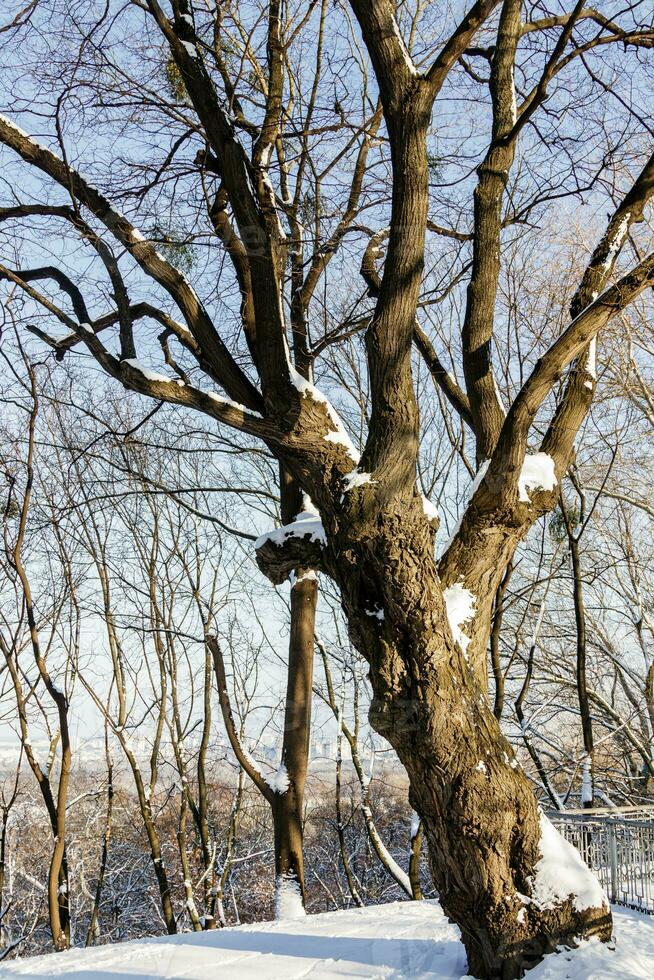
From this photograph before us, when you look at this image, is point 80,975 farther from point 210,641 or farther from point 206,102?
point 206,102

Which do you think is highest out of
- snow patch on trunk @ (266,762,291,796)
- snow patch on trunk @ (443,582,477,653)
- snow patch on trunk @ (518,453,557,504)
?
snow patch on trunk @ (518,453,557,504)

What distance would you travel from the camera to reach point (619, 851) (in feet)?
26.5

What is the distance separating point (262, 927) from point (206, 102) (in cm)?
648

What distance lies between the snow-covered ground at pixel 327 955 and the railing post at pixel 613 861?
1.63 m

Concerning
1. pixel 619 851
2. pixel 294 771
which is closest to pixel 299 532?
pixel 294 771

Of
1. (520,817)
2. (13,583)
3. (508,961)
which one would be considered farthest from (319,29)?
(13,583)

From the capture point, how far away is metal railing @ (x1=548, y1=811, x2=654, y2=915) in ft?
24.9

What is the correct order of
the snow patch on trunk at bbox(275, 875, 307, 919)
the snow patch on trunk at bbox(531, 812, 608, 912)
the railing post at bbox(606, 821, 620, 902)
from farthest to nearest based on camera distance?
1. the railing post at bbox(606, 821, 620, 902)
2. the snow patch on trunk at bbox(275, 875, 307, 919)
3. the snow patch on trunk at bbox(531, 812, 608, 912)

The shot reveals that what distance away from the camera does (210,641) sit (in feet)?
28.3

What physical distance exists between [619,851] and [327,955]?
177 inches

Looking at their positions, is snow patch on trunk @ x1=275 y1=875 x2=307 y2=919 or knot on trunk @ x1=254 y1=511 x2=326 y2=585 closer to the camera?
knot on trunk @ x1=254 y1=511 x2=326 y2=585

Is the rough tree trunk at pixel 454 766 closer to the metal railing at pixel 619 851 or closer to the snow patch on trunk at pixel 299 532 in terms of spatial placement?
the snow patch on trunk at pixel 299 532

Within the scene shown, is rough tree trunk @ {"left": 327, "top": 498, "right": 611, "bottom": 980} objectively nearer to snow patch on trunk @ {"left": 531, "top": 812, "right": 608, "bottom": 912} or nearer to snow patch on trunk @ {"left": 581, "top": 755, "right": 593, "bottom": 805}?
snow patch on trunk @ {"left": 531, "top": 812, "right": 608, "bottom": 912}

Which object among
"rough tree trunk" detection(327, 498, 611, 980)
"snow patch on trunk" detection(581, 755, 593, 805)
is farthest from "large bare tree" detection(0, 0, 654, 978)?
"snow patch on trunk" detection(581, 755, 593, 805)
